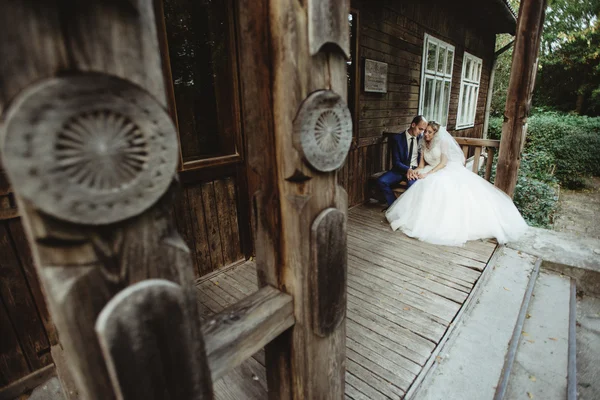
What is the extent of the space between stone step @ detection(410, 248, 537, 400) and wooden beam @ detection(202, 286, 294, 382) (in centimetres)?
122

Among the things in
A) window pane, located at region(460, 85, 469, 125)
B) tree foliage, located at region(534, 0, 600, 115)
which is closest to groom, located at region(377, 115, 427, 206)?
window pane, located at region(460, 85, 469, 125)

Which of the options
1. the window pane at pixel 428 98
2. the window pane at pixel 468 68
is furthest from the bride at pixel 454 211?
the window pane at pixel 468 68

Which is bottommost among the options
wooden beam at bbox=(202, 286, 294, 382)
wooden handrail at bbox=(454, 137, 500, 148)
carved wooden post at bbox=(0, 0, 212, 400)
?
wooden beam at bbox=(202, 286, 294, 382)

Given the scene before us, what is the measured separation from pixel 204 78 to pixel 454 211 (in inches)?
122

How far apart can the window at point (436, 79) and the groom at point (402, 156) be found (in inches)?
68.0

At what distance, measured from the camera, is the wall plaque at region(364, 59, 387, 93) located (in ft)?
14.3

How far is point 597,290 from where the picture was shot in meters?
3.00

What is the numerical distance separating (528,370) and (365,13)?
4.31m

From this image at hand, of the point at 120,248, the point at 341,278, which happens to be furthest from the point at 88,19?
the point at 341,278

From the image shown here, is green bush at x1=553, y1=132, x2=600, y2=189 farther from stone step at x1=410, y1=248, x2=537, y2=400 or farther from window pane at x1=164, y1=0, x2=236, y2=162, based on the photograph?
window pane at x1=164, y1=0, x2=236, y2=162

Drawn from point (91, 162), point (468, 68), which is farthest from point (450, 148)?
point (468, 68)

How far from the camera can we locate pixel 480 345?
2053 mm

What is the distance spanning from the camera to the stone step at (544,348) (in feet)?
6.06

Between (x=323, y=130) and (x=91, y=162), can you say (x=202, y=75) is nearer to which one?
(x=323, y=130)
